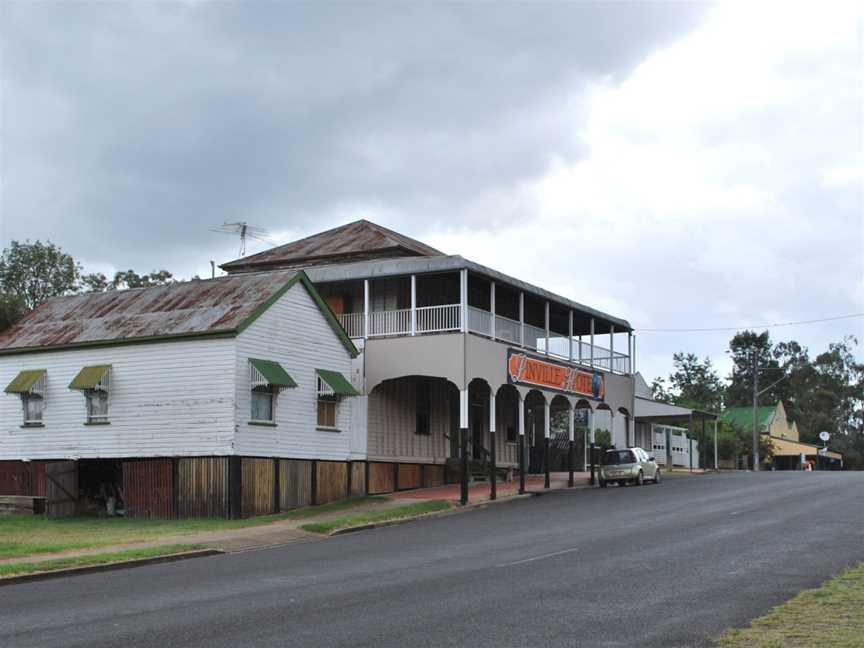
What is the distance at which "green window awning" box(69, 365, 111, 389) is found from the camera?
30625 mm

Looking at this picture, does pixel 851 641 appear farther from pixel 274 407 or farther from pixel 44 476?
pixel 44 476

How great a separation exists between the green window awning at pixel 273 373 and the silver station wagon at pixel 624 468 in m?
14.2

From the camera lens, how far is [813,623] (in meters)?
11.5

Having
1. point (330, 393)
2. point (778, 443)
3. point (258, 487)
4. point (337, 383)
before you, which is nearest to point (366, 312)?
point (337, 383)

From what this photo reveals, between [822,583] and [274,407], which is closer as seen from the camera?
[822,583]

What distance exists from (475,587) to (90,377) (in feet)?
62.9

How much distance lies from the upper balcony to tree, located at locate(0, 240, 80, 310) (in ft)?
94.7

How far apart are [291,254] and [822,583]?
98.2 feet

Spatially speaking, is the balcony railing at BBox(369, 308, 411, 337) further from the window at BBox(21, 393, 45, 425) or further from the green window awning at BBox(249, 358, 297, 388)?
the window at BBox(21, 393, 45, 425)

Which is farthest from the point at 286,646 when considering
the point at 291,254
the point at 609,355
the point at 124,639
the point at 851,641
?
the point at 609,355

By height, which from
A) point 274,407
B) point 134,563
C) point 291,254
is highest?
point 291,254

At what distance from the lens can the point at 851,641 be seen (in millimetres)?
10219

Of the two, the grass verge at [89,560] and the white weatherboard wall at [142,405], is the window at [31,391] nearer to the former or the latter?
the white weatherboard wall at [142,405]

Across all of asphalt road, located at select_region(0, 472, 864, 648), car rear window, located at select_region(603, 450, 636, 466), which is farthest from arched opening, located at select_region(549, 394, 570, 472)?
asphalt road, located at select_region(0, 472, 864, 648)
